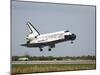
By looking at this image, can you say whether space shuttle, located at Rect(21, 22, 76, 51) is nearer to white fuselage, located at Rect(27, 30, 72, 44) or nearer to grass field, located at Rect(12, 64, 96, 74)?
white fuselage, located at Rect(27, 30, 72, 44)

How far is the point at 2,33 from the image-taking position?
213cm

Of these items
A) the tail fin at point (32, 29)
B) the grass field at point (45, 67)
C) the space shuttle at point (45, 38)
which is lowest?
the grass field at point (45, 67)

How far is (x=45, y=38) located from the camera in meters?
2.26

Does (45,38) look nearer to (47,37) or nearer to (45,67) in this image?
(47,37)

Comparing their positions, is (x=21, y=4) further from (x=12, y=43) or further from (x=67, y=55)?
(x=67, y=55)

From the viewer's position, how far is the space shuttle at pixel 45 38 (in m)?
2.21

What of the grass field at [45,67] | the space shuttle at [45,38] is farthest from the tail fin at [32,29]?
the grass field at [45,67]

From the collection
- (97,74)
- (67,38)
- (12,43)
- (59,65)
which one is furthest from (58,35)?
(97,74)

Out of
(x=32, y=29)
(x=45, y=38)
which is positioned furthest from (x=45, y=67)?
(x=32, y=29)

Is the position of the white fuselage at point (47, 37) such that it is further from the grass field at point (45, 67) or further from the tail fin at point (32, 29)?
the grass field at point (45, 67)

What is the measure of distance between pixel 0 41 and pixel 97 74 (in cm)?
113

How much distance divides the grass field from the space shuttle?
0.19m

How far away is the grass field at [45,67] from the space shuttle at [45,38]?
186 millimetres

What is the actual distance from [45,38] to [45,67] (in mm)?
301
